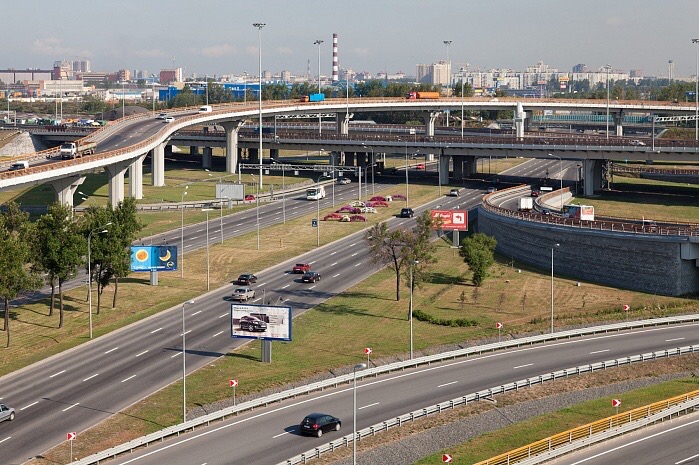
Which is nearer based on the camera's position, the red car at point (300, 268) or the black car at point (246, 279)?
the black car at point (246, 279)

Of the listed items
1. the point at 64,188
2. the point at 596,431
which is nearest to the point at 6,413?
the point at 596,431

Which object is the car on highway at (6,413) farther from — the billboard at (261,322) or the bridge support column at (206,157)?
the bridge support column at (206,157)

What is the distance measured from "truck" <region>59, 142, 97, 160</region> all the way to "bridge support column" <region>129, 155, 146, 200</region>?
9.46m

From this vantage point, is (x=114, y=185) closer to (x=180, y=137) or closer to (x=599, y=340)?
(x=180, y=137)

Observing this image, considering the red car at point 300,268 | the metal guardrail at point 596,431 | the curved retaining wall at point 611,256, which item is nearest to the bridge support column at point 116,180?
the red car at point 300,268

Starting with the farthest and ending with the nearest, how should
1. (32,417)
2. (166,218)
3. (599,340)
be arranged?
1. (166,218)
2. (599,340)
3. (32,417)

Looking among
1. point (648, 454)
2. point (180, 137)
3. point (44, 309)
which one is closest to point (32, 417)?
point (44, 309)

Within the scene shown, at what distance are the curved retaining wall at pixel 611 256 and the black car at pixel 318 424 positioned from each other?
1896 inches

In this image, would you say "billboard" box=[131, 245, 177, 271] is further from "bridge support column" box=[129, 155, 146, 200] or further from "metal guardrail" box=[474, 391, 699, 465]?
"metal guardrail" box=[474, 391, 699, 465]

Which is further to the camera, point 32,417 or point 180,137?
point 180,137

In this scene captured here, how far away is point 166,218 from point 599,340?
227 ft

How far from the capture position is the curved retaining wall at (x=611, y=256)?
313 feet

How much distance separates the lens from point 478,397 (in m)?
63.4

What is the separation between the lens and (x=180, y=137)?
7707 inches
